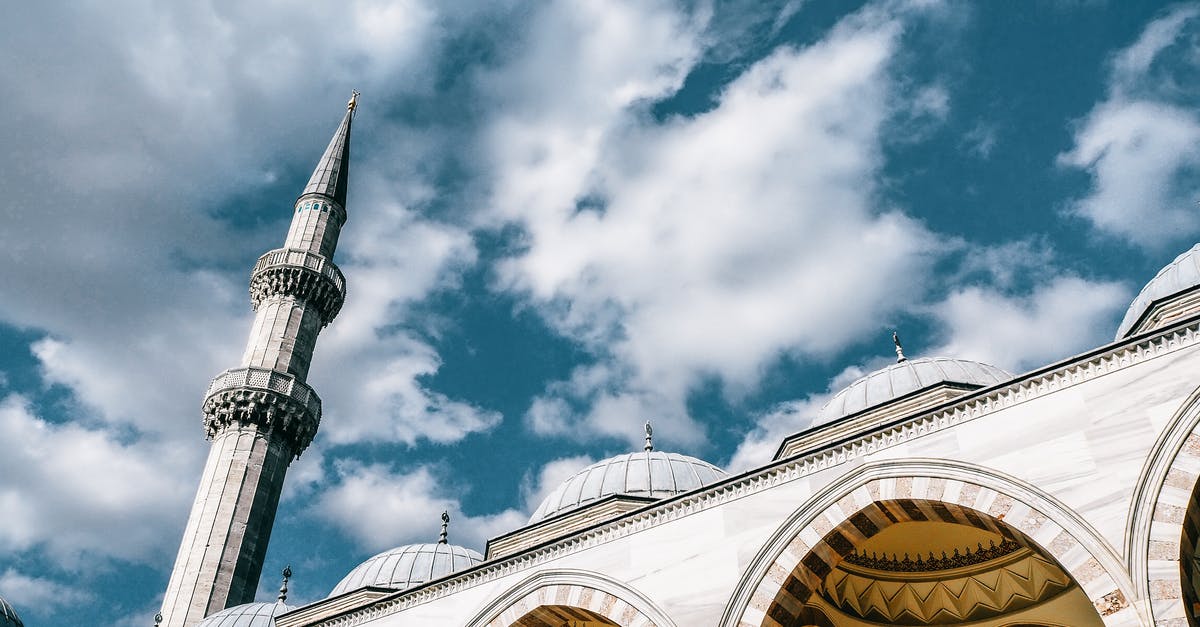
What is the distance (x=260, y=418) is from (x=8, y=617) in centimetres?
989

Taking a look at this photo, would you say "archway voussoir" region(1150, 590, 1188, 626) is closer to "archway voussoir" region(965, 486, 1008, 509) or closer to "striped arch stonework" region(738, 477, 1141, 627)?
"striped arch stonework" region(738, 477, 1141, 627)

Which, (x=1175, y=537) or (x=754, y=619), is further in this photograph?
(x=754, y=619)

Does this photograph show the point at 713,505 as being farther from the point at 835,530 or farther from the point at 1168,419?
the point at 1168,419

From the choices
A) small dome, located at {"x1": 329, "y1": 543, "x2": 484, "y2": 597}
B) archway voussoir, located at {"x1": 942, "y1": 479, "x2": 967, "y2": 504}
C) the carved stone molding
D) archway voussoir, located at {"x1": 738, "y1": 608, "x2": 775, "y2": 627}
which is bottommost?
archway voussoir, located at {"x1": 738, "y1": 608, "x2": 775, "y2": 627}

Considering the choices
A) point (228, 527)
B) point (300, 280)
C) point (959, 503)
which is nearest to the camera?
point (959, 503)

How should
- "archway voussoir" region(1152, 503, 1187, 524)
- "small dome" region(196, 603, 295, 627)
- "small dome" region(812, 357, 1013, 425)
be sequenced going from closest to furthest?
1. "archway voussoir" region(1152, 503, 1187, 524)
2. "small dome" region(812, 357, 1013, 425)
3. "small dome" region(196, 603, 295, 627)

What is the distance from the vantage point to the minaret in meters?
17.6

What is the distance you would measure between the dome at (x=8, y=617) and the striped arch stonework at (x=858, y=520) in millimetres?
21803

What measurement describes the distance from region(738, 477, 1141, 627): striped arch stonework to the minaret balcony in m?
16.1

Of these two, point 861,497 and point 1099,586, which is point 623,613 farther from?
point 1099,586

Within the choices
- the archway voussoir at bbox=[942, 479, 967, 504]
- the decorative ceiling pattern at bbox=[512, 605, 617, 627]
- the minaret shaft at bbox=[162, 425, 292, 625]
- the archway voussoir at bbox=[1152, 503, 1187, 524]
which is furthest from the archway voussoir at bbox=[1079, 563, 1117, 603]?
the minaret shaft at bbox=[162, 425, 292, 625]

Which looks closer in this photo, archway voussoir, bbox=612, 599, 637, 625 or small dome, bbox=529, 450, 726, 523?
archway voussoir, bbox=612, 599, 637, 625

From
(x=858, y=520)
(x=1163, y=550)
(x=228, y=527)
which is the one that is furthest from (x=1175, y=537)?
(x=228, y=527)

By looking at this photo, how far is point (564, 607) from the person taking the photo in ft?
31.2
